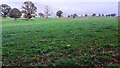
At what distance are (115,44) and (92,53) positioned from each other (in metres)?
4.20

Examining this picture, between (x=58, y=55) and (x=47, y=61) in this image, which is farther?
(x=58, y=55)

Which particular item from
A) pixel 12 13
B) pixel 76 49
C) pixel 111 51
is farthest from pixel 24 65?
pixel 12 13

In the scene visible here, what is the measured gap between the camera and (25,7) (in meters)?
136

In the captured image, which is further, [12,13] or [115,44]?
[12,13]

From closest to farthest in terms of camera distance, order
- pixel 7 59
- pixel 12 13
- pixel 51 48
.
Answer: pixel 7 59, pixel 51 48, pixel 12 13

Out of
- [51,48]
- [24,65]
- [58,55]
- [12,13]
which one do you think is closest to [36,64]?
[24,65]

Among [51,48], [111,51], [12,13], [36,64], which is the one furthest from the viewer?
[12,13]

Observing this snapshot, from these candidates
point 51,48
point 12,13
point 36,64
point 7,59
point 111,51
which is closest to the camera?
point 36,64

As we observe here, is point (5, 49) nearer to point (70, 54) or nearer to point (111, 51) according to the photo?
point (70, 54)

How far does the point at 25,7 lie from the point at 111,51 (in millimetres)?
120394

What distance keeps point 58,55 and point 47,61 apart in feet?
5.77

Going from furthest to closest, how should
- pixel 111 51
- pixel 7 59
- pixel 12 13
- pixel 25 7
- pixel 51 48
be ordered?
pixel 25 7, pixel 12 13, pixel 51 48, pixel 111 51, pixel 7 59

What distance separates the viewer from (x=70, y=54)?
18.1 m

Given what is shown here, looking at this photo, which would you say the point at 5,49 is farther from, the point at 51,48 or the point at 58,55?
the point at 58,55
